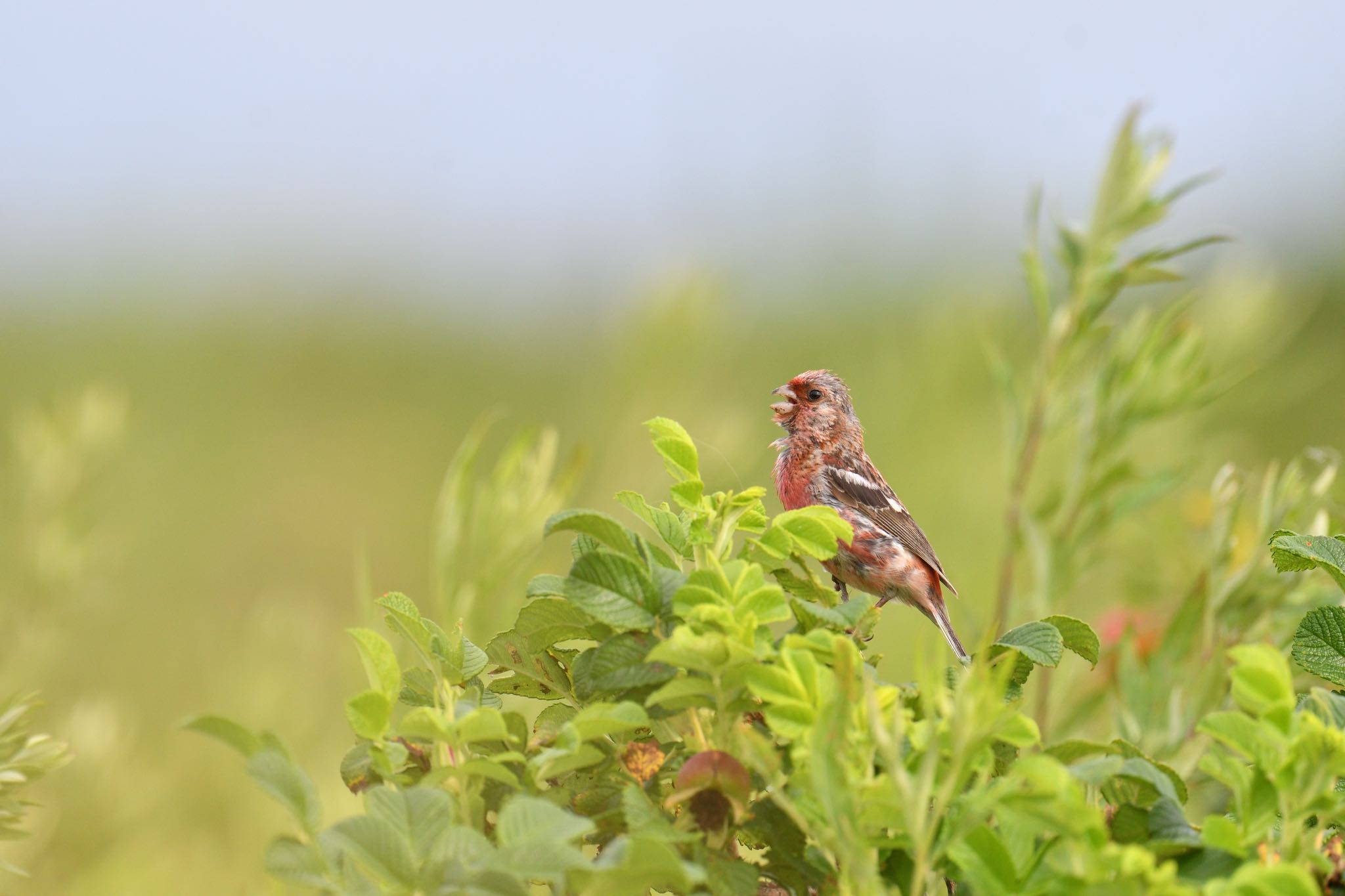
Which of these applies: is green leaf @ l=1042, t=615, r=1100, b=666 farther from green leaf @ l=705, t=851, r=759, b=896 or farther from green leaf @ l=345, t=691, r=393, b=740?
green leaf @ l=345, t=691, r=393, b=740

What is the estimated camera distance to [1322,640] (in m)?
1.53

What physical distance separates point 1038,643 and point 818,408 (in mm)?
1922

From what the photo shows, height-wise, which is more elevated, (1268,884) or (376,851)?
(376,851)

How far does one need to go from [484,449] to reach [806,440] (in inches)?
267

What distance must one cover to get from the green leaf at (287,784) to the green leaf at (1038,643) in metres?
0.71

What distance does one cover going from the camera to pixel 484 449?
9.69m

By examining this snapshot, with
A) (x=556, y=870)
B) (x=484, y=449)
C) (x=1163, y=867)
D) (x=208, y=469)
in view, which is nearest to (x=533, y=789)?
(x=556, y=870)

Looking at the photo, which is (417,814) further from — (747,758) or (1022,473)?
(1022,473)

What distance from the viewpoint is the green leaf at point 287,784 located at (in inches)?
40.8

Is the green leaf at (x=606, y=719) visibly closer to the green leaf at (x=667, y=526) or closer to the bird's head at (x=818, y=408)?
the green leaf at (x=667, y=526)

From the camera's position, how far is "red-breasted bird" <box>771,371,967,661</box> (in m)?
3.01

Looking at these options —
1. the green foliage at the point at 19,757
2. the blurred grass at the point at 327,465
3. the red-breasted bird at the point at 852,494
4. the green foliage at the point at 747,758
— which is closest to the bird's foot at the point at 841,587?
the red-breasted bird at the point at 852,494

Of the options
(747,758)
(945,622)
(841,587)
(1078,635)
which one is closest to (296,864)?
(747,758)

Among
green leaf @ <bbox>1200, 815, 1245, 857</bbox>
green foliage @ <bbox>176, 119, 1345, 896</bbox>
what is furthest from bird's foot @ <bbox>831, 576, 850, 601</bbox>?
green leaf @ <bbox>1200, 815, 1245, 857</bbox>
